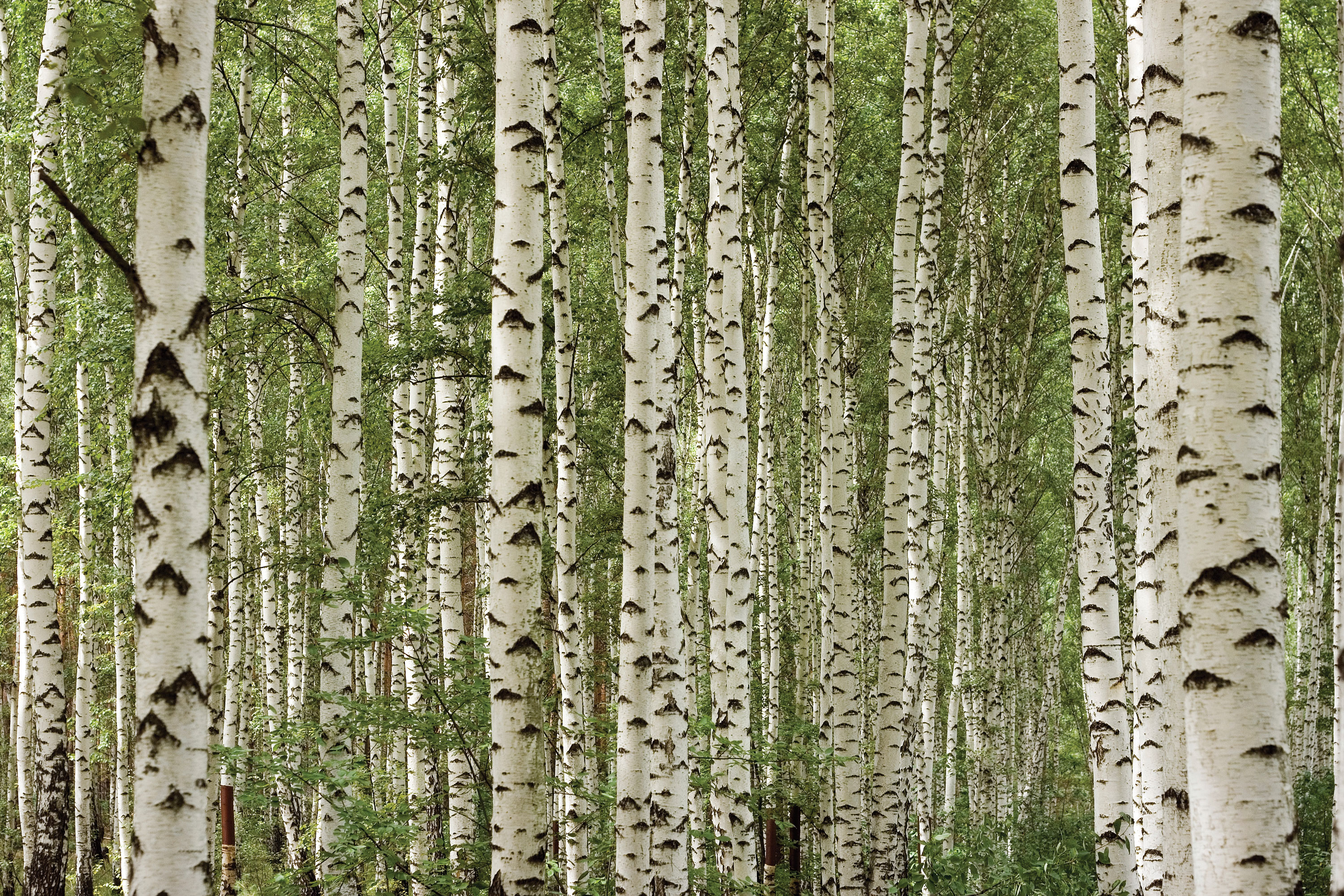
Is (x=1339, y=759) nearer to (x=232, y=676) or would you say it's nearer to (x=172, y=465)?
(x=172, y=465)

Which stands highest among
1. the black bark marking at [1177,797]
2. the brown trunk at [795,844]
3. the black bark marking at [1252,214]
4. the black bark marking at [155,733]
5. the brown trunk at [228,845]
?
the black bark marking at [1252,214]

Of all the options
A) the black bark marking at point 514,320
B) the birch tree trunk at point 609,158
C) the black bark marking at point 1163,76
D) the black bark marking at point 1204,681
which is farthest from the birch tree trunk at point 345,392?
the black bark marking at point 1204,681

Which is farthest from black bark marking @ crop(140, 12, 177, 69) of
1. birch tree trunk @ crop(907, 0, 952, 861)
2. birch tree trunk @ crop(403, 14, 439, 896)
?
birch tree trunk @ crop(907, 0, 952, 861)

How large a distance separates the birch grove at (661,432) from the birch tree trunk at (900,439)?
39 mm

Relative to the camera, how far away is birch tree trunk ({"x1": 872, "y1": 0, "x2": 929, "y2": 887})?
7688mm

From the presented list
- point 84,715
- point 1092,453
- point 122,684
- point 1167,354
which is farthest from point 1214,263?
point 84,715

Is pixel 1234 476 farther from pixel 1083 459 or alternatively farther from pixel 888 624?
pixel 888 624

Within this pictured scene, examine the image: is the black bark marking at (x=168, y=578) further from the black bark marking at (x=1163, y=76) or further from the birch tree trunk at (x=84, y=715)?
the birch tree trunk at (x=84, y=715)

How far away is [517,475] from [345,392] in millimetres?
2974

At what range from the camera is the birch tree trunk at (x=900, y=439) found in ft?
25.2

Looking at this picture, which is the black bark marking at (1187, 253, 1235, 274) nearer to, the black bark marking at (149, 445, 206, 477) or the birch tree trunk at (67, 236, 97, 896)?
the black bark marking at (149, 445, 206, 477)

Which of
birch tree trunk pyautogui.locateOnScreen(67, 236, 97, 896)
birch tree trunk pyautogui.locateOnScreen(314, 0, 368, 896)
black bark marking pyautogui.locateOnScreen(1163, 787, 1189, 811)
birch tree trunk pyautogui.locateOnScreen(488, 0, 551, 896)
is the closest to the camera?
black bark marking pyautogui.locateOnScreen(1163, 787, 1189, 811)

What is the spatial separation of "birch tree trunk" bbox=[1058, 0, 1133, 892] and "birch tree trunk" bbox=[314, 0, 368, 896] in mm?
4150

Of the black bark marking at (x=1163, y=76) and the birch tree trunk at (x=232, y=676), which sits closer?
the black bark marking at (x=1163, y=76)
